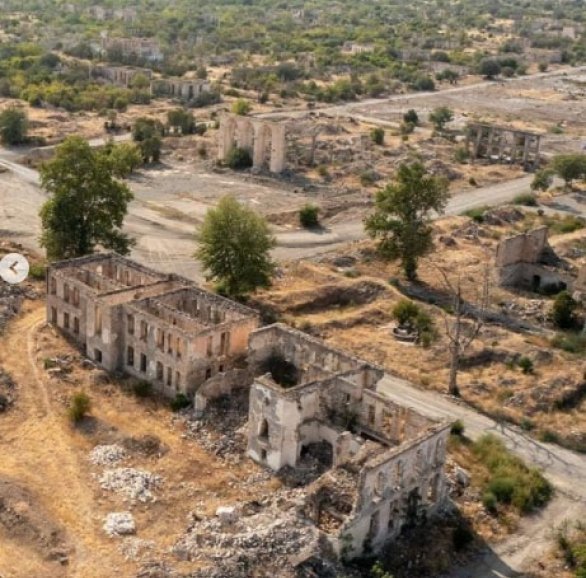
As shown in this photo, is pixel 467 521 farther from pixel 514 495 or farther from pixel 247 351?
pixel 247 351

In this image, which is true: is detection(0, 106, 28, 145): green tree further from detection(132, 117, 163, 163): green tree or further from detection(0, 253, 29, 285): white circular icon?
detection(0, 253, 29, 285): white circular icon

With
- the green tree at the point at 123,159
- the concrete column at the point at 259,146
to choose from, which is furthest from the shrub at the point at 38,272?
the concrete column at the point at 259,146

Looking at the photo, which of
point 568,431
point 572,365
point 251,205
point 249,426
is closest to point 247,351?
point 249,426

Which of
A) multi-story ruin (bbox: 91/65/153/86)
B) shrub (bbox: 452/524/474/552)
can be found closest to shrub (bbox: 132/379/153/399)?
shrub (bbox: 452/524/474/552)

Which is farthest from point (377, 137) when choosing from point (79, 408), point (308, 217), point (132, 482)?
point (132, 482)

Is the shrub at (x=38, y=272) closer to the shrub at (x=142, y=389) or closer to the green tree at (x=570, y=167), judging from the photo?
the shrub at (x=142, y=389)

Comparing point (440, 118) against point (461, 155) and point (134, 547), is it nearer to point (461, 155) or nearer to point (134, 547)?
point (461, 155)
